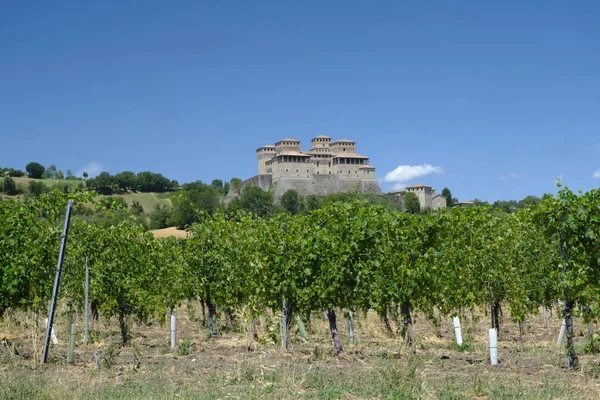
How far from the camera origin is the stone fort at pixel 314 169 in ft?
322

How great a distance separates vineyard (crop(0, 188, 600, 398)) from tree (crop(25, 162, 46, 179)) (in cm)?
11274

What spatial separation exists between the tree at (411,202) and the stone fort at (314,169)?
642 cm

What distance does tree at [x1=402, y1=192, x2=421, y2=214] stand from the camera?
3679 inches

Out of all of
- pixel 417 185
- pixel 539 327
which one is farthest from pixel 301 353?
pixel 417 185

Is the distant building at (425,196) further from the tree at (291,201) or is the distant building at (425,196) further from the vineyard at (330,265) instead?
the vineyard at (330,265)

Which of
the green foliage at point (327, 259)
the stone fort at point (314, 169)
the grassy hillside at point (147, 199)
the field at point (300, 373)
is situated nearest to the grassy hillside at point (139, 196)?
the grassy hillside at point (147, 199)

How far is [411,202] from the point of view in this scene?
9481 cm

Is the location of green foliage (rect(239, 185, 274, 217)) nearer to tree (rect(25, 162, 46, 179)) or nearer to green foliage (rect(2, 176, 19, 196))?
green foliage (rect(2, 176, 19, 196))

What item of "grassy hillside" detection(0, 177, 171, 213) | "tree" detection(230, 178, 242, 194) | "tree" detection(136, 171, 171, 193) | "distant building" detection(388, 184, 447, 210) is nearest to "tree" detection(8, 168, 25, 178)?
"grassy hillside" detection(0, 177, 171, 213)

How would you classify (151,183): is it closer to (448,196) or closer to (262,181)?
(262,181)

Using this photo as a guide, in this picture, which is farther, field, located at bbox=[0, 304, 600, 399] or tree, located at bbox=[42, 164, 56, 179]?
A: tree, located at bbox=[42, 164, 56, 179]

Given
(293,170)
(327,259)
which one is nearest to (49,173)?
(293,170)

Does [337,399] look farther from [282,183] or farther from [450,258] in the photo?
[282,183]

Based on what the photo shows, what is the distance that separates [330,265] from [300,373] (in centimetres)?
291
